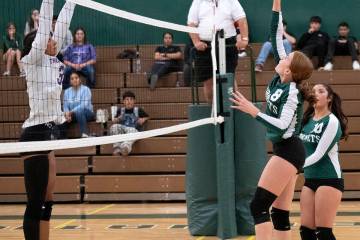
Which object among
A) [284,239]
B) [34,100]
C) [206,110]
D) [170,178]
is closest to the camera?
[34,100]

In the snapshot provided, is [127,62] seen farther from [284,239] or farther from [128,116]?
[284,239]

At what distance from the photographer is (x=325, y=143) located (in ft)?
22.0

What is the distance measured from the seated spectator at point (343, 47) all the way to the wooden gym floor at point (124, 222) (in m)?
3.03

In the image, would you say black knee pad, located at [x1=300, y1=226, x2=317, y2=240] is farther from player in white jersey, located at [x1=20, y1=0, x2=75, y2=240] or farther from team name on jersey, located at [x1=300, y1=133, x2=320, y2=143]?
player in white jersey, located at [x1=20, y1=0, x2=75, y2=240]

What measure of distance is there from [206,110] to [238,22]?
1.20m

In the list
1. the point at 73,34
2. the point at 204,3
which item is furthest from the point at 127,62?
the point at 204,3

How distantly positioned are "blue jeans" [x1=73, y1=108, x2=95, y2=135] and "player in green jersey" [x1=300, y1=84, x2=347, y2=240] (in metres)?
3.94

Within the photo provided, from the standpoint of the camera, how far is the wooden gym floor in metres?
9.04

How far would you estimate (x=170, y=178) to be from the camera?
12492mm

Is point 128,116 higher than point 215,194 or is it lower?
higher

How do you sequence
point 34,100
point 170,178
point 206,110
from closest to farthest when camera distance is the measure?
point 34,100
point 206,110
point 170,178

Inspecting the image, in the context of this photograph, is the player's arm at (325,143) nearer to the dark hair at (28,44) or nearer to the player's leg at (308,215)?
the player's leg at (308,215)

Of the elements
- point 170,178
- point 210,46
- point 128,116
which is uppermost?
point 210,46

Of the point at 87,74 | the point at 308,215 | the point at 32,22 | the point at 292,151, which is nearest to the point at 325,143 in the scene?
the point at 292,151
